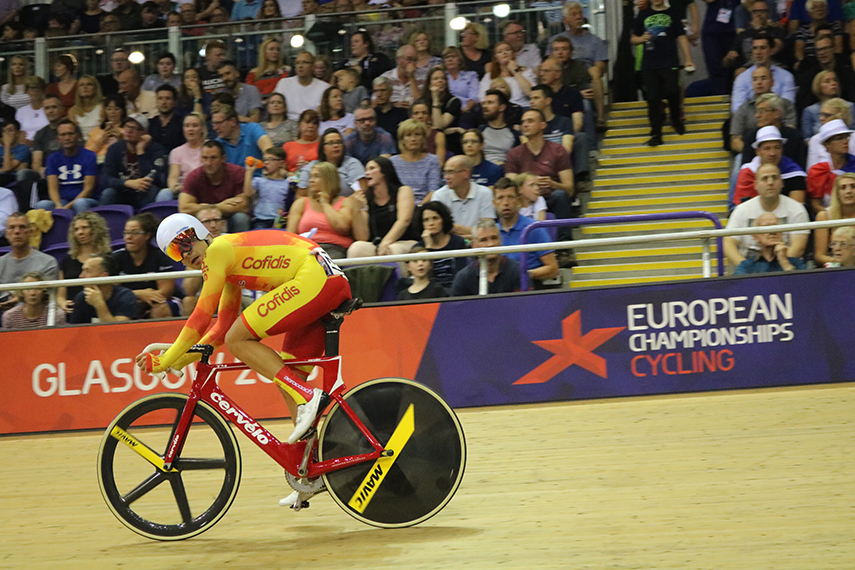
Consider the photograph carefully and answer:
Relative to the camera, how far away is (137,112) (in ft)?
36.7

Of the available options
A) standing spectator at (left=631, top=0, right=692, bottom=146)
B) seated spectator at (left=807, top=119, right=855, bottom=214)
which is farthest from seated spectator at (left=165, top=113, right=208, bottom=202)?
seated spectator at (left=807, top=119, right=855, bottom=214)

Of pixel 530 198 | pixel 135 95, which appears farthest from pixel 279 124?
pixel 530 198

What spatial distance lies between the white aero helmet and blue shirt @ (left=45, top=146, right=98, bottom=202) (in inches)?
241

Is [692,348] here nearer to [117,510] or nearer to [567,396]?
[567,396]

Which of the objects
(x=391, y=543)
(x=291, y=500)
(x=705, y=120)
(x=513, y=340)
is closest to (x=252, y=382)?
(x=513, y=340)

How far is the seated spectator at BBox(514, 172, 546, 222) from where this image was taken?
27.2 feet

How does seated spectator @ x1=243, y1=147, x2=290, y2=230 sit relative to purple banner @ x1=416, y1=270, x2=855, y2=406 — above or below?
above

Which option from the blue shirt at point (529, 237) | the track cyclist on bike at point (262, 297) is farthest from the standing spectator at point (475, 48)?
the track cyclist on bike at point (262, 297)

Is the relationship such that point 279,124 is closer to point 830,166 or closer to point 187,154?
point 187,154

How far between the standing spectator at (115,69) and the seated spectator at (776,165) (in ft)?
22.5

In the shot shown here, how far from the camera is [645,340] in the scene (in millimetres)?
7406

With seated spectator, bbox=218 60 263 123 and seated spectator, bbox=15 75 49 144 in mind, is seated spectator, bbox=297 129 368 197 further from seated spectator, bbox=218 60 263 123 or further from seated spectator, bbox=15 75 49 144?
seated spectator, bbox=15 75 49 144

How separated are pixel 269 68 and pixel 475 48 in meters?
2.30

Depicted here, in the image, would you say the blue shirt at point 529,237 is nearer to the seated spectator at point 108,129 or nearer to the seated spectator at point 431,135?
the seated spectator at point 431,135
